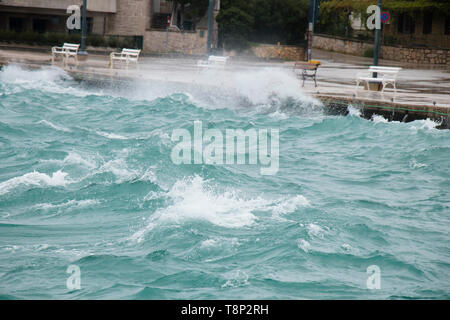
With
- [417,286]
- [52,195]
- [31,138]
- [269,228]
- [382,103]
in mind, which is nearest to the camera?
[417,286]

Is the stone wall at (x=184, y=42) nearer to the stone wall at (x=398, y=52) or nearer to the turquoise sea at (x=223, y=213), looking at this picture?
the stone wall at (x=398, y=52)

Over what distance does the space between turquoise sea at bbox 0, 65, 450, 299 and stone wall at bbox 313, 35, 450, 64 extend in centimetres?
2328

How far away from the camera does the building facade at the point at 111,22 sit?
43719 millimetres

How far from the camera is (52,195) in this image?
1142 cm

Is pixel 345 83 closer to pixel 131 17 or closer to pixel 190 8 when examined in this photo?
pixel 131 17

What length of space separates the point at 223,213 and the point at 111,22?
3789 centimetres

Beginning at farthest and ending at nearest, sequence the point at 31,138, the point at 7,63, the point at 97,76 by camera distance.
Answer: the point at 7,63 < the point at 97,76 < the point at 31,138

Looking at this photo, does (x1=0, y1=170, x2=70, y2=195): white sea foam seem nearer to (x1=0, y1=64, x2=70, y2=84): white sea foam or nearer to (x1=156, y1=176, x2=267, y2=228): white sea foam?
(x1=156, y1=176, x2=267, y2=228): white sea foam

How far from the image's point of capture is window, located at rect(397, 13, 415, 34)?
47.0m

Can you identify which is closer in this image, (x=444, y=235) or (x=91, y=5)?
(x=444, y=235)

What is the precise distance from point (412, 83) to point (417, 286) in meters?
18.7

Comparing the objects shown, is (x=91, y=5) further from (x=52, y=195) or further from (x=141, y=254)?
(x=141, y=254)

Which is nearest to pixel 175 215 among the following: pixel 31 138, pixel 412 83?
pixel 31 138

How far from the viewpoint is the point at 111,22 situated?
45.8 metres
